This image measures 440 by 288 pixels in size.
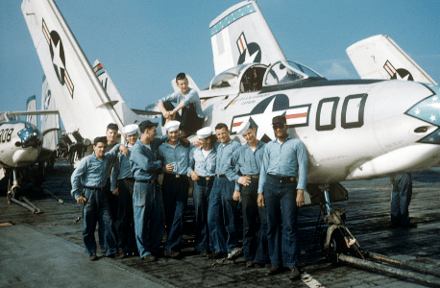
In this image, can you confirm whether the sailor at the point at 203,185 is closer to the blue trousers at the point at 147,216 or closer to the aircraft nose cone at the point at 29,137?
the blue trousers at the point at 147,216

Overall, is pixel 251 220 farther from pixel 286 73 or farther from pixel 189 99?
pixel 286 73

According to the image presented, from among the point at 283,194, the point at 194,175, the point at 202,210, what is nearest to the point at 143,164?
the point at 194,175

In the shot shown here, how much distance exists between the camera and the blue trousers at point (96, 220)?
529 cm

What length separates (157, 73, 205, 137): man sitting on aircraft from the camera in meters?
6.25

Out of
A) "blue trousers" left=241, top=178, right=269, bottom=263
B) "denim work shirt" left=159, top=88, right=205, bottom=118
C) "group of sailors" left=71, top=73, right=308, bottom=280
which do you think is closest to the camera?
"group of sailors" left=71, top=73, right=308, bottom=280

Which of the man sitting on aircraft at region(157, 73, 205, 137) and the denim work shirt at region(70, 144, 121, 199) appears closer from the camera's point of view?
the denim work shirt at region(70, 144, 121, 199)

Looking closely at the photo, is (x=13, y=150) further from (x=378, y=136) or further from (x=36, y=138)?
(x=378, y=136)

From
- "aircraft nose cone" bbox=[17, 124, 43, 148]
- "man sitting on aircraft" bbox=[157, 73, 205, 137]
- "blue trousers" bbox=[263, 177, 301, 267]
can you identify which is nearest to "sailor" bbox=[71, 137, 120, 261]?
"man sitting on aircraft" bbox=[157, 73, 205, 137]

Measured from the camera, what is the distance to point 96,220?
545 cm

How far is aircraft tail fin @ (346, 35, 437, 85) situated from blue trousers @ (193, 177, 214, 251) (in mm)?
12551

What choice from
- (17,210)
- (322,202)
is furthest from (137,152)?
(17,210)

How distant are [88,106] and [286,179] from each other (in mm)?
5872

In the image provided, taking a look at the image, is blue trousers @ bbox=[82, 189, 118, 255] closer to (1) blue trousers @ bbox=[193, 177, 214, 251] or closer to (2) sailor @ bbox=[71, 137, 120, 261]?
(2) sailor @ bbox=[71, 137, 120, 261]

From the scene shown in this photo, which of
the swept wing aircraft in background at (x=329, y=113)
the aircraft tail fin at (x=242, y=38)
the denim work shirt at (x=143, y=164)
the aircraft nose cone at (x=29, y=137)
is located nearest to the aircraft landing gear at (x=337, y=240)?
the swept wing aircraft in background at (x=329, y=113)
